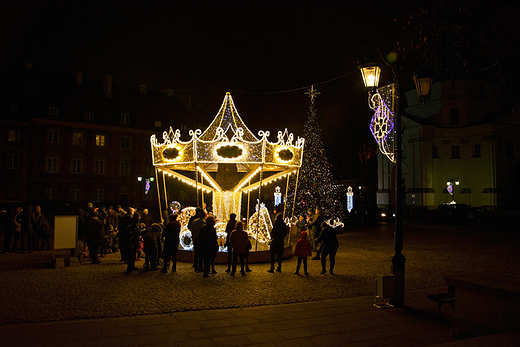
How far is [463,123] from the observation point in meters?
49.8

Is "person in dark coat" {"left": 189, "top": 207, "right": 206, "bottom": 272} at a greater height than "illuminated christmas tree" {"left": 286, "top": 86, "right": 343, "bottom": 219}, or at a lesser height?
lesser

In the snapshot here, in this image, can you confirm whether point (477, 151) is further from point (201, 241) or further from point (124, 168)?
point (201, 241)

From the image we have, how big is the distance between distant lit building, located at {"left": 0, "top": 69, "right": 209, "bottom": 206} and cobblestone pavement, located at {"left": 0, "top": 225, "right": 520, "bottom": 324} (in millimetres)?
28150

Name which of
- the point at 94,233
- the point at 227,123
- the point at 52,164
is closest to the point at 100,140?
the point at 52,164

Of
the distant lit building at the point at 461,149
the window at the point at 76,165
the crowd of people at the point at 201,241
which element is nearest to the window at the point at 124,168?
the window at the point at 76,165

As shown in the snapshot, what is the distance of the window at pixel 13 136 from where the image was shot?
132 feet

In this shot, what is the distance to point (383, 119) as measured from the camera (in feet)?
31.9

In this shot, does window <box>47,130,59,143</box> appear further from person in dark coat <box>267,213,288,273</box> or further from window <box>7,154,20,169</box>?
person in dark coat <box>267,213,288,273</box>

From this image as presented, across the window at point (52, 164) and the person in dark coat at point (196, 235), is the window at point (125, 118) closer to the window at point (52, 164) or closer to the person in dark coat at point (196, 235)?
the window at point (52, 164)

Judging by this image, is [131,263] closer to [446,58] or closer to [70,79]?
[446,58]

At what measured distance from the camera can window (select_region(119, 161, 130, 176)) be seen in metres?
46.8

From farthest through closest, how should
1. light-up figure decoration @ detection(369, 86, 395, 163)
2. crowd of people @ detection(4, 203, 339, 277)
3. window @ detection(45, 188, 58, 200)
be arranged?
window @ detection(45, 188, 58, 200)
crowd of people @ detection(4, 203, 339, 277)
light-up figure decoration @ detection(369, 86, 395, 163)

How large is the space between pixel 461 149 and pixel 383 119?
45.0m

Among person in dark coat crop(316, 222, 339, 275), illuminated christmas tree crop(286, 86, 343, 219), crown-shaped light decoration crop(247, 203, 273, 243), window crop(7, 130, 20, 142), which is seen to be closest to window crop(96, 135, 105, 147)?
window crop(7, 130, 20, 142)
